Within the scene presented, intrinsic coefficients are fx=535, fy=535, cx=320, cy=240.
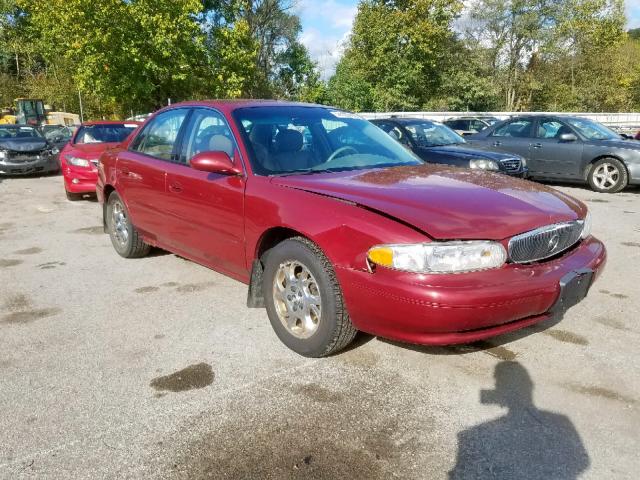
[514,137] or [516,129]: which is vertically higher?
[516,129]

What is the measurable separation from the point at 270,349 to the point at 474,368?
49.4 inches

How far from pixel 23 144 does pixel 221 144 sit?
11967 mm

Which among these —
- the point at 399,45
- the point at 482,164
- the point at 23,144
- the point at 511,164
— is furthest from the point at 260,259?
the point at 399,45

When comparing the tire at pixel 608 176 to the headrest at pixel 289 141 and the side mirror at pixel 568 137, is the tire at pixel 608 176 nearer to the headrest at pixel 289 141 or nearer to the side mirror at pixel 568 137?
the side mirror at pixel 568 137

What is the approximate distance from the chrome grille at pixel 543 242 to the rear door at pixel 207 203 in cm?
174

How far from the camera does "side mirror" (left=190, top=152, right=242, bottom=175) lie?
3.54 meters

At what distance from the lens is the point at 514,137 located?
1131 centimetres

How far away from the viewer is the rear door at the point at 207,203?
368 centimetres

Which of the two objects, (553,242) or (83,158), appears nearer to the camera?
(553,242)

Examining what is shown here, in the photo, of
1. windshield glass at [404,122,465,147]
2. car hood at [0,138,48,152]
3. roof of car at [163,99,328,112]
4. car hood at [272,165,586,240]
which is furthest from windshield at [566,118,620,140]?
car hood at [0,138,48,152]

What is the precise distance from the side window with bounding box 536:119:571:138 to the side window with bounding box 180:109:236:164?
872cm

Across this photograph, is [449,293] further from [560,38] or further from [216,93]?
[560,38]

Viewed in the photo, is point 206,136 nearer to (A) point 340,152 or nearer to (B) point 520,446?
(A) point 340,152

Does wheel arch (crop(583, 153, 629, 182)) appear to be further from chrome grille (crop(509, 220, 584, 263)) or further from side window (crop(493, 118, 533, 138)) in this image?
chrome grille (crop(509, 220, 584, 263))
